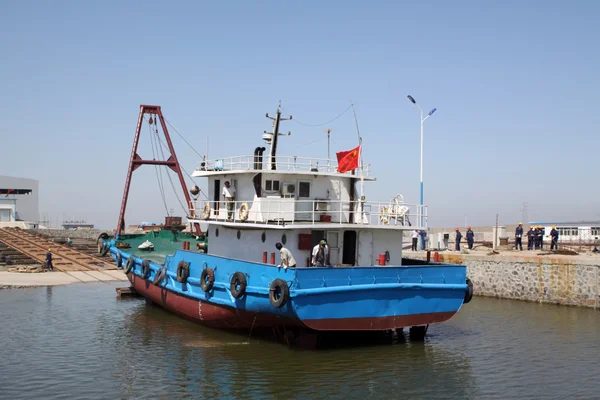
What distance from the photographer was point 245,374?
13094mm

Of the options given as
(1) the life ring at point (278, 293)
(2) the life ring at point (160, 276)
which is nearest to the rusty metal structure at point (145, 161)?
(2) the life ring at point (160, 276)

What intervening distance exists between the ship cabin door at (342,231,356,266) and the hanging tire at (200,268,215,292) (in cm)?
364

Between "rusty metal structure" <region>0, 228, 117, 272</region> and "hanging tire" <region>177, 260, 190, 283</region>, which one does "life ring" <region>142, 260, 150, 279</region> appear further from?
"rusty metal structure" <region>0, 228, 117, 272</region>

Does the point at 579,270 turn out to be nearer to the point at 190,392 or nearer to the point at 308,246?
the point at 308,246

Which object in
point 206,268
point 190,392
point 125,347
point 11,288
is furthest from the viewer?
point 11,288

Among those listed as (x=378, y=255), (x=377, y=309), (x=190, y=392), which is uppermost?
(x=378, y=255)

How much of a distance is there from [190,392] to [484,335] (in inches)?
369

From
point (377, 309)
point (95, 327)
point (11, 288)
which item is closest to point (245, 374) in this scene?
point (377, 309)

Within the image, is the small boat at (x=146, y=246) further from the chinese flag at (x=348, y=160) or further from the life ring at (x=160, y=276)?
the chinese flag at (x=348, y=160)

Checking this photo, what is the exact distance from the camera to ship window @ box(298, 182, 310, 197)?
1702 cm

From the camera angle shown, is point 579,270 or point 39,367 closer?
point 39,367

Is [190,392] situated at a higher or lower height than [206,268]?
lower

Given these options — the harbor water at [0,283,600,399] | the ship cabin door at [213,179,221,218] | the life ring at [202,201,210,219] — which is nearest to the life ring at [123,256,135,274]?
the harbor water at [0,283,600,399]

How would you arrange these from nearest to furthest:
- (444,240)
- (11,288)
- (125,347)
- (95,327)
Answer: (125,347) < (95,327) < (11,288) < (444,240)
